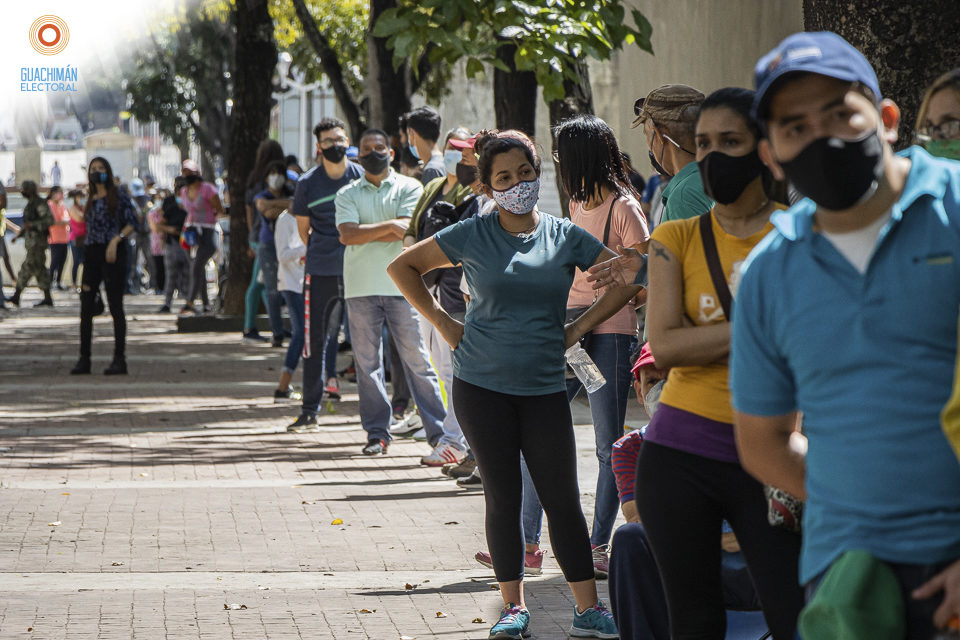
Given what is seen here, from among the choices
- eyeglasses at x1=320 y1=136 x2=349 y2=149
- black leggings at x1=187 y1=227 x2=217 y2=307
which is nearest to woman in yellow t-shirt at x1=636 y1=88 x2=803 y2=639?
eyeglasses at x1=320 y1=136 x2=349 y2=149

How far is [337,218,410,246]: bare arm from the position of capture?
957cm

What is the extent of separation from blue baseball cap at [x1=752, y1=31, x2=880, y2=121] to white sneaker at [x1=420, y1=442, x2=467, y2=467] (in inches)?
259

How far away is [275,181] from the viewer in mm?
15148

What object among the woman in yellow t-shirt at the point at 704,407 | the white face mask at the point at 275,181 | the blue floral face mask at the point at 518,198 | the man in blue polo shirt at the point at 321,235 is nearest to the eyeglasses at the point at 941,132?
the woman in yellow t-shirt at the point at 704,407

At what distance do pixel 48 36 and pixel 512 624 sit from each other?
2057 centimetres

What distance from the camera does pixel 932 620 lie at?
2484mm

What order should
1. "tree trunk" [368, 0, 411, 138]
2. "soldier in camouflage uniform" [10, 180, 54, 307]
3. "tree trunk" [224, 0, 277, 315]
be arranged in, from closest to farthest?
1. "tree trunk" [368, 0, 411, 138]
2. "tree trunk" [224, 0, 277, 315]
3. "soldier in camouflage uniform" [10, 180, 54, 307]

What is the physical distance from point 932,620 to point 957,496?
0.21m

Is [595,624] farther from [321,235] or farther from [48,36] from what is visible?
[48,36]

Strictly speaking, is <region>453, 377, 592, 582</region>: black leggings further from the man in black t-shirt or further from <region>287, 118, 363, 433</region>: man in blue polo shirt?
the man in black t-shirt

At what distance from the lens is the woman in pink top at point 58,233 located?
28781 mm

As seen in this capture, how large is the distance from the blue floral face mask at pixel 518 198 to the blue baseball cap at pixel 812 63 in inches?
111

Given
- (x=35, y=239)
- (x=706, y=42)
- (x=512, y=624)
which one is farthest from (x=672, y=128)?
(x=35, y=239)

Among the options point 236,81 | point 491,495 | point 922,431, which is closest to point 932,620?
point 922,431
